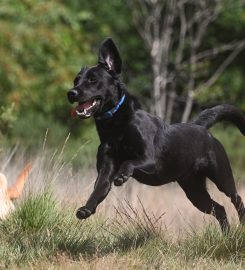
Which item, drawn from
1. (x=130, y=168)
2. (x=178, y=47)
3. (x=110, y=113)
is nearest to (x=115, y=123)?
(x=110, y=113)

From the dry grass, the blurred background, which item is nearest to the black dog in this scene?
the dry grass

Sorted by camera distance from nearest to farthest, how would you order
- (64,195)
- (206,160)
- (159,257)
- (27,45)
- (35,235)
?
1. (159,257)
2. (35,235)
3. (206,160)
4. (64,195)
5. (27,45)

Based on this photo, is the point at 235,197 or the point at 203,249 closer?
the point at 203,249

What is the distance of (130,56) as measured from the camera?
23.2 meters

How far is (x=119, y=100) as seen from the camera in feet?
22.7

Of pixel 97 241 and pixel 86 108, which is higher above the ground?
pixel 86 108

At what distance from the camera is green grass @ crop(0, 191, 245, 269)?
21.4ft

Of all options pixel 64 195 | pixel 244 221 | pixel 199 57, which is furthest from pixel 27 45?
pixel 244 221

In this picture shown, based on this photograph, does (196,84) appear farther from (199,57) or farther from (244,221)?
(244,221)

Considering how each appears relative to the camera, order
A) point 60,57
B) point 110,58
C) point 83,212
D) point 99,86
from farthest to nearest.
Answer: point 60,57, point 110,58, point 99,86, point 83,212

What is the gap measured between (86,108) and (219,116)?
1.95m

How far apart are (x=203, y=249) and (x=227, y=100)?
16.1m

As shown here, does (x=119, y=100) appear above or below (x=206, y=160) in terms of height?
above

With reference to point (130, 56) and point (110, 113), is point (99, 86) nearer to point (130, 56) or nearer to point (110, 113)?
point (110, 113)
